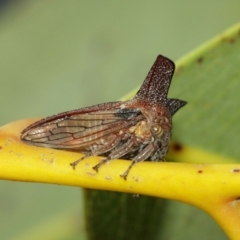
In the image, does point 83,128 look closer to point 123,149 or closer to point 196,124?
point 123,149

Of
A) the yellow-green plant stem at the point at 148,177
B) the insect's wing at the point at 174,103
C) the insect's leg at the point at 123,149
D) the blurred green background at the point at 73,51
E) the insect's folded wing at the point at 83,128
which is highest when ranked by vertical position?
the blurred green background at the point at 73,51

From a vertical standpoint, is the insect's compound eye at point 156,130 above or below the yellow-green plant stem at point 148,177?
above

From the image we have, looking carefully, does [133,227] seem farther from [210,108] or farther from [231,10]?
[231,10]

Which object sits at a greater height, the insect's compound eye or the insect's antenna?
the insect's antenna

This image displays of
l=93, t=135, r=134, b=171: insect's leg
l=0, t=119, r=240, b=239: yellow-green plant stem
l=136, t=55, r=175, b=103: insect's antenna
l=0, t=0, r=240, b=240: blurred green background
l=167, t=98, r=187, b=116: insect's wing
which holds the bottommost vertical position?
l=0, t=119, r=240, b=239: yellow-green plant stem

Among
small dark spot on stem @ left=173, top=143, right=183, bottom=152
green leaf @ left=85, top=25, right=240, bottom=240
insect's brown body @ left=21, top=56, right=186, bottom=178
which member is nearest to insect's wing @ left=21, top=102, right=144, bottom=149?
insect's brown body @ left=21, top=56, right=186, bottom=178

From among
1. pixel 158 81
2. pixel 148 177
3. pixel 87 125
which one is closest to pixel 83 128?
pixel 87 125

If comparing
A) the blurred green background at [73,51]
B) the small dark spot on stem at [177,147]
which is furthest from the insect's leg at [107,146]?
the blurred green background at [73,51]

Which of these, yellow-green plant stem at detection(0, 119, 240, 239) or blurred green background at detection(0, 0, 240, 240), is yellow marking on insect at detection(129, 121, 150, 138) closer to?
yellow-green plant stem at detection(0, 119, 240, 239)

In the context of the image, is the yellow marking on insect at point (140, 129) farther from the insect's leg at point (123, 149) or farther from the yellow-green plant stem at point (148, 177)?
the yellow-green plant stem at point (148, 177)

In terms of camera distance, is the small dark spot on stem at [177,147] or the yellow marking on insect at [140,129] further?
the small dark spot on stem at [177,147]
